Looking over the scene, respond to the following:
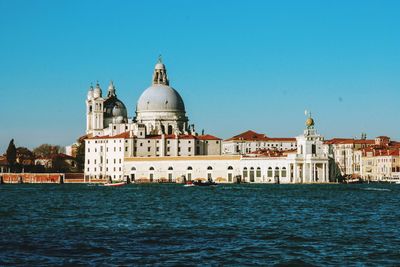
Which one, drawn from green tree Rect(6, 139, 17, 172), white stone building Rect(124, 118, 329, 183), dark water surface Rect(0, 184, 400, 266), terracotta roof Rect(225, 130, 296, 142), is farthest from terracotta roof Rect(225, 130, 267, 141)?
dark water surface Rect(0, 184, 400, 266)

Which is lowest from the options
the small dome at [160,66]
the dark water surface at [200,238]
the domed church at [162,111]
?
the dark water surface at [200,238]

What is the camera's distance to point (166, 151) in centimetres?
10819

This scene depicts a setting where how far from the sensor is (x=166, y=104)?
115938mm

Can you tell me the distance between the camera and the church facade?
97.7 m

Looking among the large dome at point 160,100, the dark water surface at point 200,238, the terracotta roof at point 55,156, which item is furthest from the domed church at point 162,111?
the dark water surface at point 200,238

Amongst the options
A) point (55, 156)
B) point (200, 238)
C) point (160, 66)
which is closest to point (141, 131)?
point (160, 66)

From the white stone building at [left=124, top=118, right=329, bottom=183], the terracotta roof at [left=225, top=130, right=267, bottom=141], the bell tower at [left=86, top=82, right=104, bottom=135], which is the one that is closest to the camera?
the white stone building at [left=124, top=118, right=329, bottom=183]

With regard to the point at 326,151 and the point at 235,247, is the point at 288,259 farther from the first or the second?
the point at 326,151

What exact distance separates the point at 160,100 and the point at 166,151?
1022 centimetres

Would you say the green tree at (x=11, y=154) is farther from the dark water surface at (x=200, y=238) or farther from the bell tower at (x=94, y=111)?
the dark water surface at (x=200, y=238)

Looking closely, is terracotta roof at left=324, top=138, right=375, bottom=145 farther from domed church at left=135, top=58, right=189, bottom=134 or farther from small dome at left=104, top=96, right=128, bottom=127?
small dome at left=104, top=96, right=128, bottom=127

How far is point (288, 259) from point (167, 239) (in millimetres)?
4644

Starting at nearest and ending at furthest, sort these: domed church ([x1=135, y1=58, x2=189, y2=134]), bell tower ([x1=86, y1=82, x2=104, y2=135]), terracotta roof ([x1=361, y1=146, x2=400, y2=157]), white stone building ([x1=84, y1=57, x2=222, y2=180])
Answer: white stone building ([x1=84, y1=57, x2=222, y2=180]), terracotta roof ([x1=361, y1=146, x2=400, y2=157]), domed church ([x1=135, y1=58, x2=189, y2=134]), bell tower ([x1=86, y1=82, x2=104, y2=135])

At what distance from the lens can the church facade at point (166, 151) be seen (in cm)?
9769
